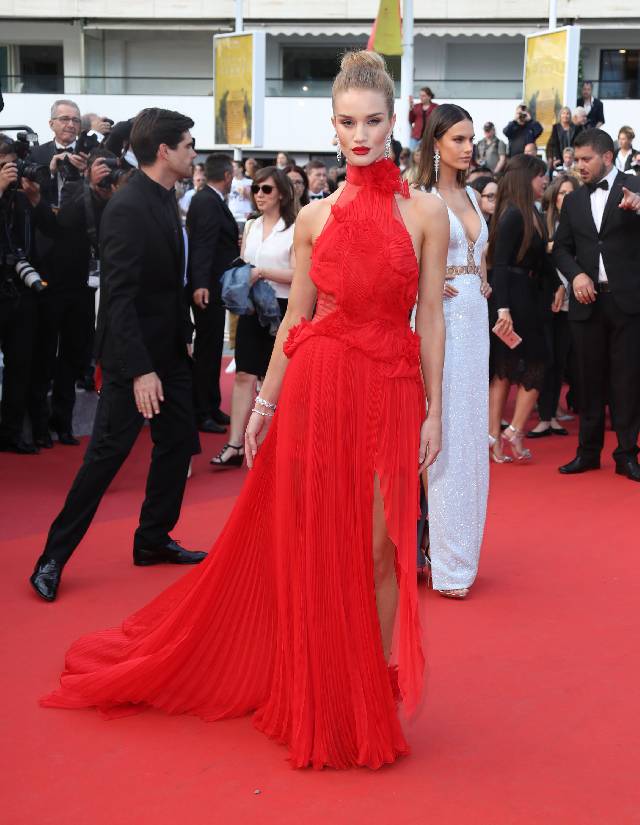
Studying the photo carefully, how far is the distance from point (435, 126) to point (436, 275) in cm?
186

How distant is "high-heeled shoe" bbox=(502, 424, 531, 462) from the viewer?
7.86 m

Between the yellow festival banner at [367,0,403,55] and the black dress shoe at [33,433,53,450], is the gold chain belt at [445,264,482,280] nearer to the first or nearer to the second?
the black dress shoe at [33,433,53,450]

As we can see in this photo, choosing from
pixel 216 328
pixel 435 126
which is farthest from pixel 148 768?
pixel 216 328

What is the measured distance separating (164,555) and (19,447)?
2754 millimetres

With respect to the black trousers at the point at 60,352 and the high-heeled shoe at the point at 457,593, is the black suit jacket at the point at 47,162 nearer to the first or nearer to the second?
the black trousers at the point at 60,352

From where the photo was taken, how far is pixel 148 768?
3.34 metres

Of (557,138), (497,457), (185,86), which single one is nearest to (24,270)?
(497,457)

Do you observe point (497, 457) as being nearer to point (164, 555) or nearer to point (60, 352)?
point (60, 352)

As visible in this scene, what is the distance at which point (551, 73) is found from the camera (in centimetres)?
1705

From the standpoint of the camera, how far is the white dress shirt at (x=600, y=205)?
751 centimetres

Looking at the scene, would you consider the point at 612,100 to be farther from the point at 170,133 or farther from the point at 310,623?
the point at 310,623

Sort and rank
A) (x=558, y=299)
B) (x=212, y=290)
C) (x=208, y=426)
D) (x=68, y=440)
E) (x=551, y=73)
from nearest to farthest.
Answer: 1. (x=68, y=440)
2. (x=212, y=290)
3. (x=558, y=299)
4. (x=208, y=426)
5. (x=551, y=73)

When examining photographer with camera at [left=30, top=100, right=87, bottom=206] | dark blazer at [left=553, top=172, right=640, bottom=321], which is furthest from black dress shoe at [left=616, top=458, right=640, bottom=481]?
photographer with camera at [left=30, top=100, right=87, bottom=206]

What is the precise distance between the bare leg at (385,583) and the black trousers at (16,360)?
482cm
